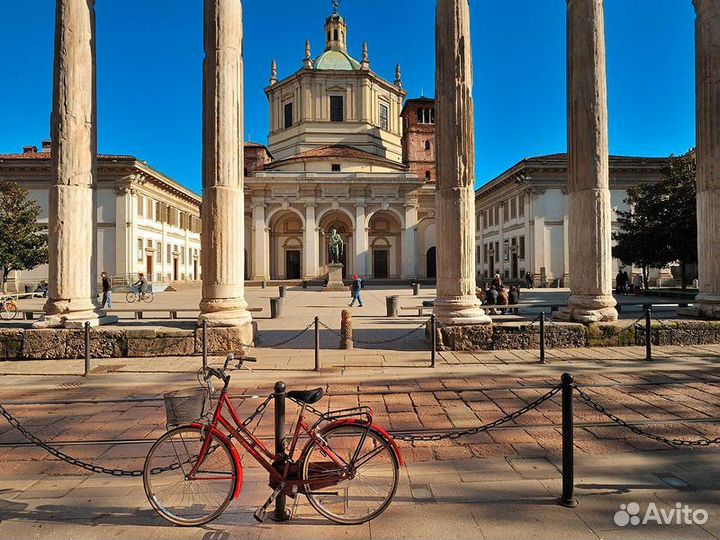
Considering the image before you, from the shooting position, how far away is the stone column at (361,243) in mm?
45969

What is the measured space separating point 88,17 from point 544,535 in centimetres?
1184

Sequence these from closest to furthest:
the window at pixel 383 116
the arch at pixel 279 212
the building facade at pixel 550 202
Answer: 1. the building facade at pixel 550 202
2. the arch at pixel 279 212
3. the window at pixel 383 116

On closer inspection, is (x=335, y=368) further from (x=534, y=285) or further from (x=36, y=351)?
(x=534, y=285)

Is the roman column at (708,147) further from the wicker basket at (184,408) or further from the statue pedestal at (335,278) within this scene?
the statue pedestal at (335,278)

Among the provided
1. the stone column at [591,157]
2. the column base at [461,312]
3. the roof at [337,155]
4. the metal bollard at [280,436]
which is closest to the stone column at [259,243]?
the roof at [337,155]

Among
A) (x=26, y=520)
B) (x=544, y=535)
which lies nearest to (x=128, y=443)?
(x=26, y=520)

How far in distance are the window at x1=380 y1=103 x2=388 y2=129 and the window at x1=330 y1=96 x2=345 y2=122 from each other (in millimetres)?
5146

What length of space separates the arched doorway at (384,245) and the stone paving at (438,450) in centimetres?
4151

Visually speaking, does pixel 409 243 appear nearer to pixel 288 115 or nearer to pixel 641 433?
pixel 288 115

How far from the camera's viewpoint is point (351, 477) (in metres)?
3.05

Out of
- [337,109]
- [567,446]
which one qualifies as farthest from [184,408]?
[337,109]

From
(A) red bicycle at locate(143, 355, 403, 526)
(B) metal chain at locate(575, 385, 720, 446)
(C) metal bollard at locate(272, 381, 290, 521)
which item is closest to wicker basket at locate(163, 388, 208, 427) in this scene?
(A) red bicycle at locate(143, 355, 403, 526)

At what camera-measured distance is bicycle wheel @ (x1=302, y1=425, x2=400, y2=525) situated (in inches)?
120

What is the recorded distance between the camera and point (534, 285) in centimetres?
3588
